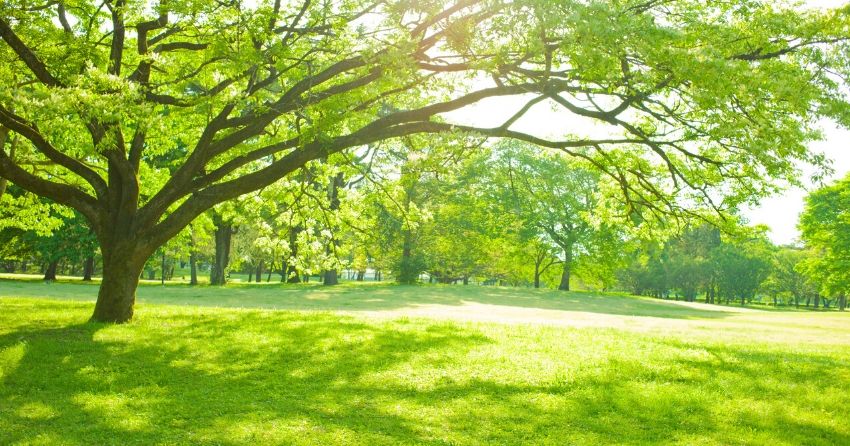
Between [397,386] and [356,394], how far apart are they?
0.81 meters

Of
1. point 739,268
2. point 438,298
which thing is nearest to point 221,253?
point 438,298

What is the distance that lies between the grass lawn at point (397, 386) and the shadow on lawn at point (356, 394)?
0.13 feet

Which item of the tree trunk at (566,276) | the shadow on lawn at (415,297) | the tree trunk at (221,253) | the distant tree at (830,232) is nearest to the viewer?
the shadow on lawn at (415,297)

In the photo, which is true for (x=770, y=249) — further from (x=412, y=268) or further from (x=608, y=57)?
(x=608, y=57)

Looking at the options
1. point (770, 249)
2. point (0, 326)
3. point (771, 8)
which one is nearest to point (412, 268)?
point (0, 326)

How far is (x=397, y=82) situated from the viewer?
1203cm

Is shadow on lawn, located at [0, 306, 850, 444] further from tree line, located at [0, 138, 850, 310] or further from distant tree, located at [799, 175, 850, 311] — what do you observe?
distant tree, located at [799, 175, 850, 311]

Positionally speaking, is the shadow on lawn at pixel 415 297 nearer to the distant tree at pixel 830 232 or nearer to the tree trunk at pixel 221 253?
the tree trunk at pixel 221 253

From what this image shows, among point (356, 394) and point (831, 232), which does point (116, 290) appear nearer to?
point (356, 394)

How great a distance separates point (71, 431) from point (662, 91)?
11.4m

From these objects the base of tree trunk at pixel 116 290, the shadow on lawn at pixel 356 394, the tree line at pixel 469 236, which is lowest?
the shadow on lawn at pixel 356 394

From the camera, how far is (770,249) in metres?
88.2

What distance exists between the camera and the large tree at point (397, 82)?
8.63 m

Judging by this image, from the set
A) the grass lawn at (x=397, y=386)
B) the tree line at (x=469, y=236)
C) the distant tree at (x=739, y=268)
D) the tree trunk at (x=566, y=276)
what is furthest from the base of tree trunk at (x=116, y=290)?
the distant tree at (x=739, y=268)
